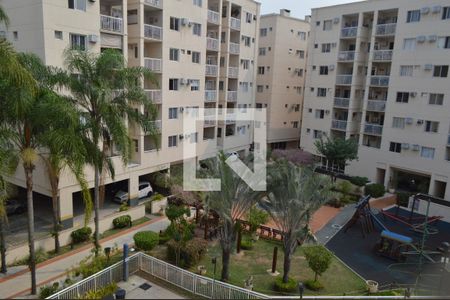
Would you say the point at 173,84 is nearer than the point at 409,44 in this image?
Yes

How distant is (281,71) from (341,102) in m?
10.6

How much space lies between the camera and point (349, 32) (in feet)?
121

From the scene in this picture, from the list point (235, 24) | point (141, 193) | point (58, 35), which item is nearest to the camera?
point (58, 35)

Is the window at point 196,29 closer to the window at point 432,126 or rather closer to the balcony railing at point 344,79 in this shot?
the balcony railing at point 344,79

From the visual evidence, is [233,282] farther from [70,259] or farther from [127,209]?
[127,209]

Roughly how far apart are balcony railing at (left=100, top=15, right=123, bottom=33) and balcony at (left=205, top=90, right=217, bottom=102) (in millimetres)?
11670

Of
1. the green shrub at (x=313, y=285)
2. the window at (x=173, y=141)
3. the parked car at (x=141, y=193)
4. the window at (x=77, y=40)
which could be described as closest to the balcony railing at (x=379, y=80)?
the window at (x=173, y=141)

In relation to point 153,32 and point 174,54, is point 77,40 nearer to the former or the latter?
point 153,32

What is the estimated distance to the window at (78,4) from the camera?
856 inches

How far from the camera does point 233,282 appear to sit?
16.8m

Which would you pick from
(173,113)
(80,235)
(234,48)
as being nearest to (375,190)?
(173,113)

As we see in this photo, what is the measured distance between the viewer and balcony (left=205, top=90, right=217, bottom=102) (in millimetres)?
Result: 34869

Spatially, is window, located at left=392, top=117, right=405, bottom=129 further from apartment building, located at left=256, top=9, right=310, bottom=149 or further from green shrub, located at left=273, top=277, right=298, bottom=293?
green shrub, located at left=273, top=277, right=298, bottom=293

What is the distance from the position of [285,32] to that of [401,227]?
28922mm
